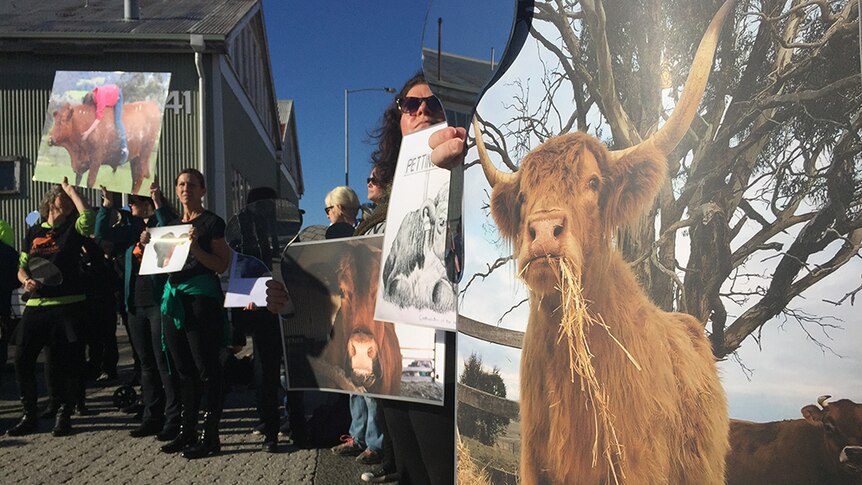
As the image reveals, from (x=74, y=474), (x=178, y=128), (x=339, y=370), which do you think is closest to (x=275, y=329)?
(x=74, y=474)

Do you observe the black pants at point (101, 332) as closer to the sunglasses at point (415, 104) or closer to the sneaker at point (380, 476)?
the sneaker at point (380, 476)

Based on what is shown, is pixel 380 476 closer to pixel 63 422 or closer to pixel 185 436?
pixel 185 436

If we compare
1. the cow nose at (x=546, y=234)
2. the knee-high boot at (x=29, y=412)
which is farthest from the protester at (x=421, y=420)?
the knee-high boot at (x=29, y=412)

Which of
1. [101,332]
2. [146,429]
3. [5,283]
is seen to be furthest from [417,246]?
[5,283]

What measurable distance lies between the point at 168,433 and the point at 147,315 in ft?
2.78

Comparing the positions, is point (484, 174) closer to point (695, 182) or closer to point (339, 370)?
point (695, 182)

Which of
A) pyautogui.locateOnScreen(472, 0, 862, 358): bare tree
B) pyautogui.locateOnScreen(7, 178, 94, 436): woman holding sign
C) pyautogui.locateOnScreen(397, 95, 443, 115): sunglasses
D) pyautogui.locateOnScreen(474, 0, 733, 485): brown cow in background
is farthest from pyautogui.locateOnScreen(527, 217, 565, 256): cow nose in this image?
pyautogui.locateOnScreen(7, 178, 94, 436): woman holding sign

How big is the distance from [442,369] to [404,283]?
0.29 metres

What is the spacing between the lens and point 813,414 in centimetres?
96

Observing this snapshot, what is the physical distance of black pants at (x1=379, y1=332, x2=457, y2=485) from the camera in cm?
223

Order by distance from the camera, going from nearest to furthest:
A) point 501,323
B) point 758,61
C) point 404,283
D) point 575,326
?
point 758,61 < point 575,326 < point 501,323 < point 404,283

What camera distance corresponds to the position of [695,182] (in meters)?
1.07

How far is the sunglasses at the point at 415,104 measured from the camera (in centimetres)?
231

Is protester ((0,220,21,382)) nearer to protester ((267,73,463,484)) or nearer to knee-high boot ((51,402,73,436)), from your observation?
knee-high boot ((51,402,73,436))
